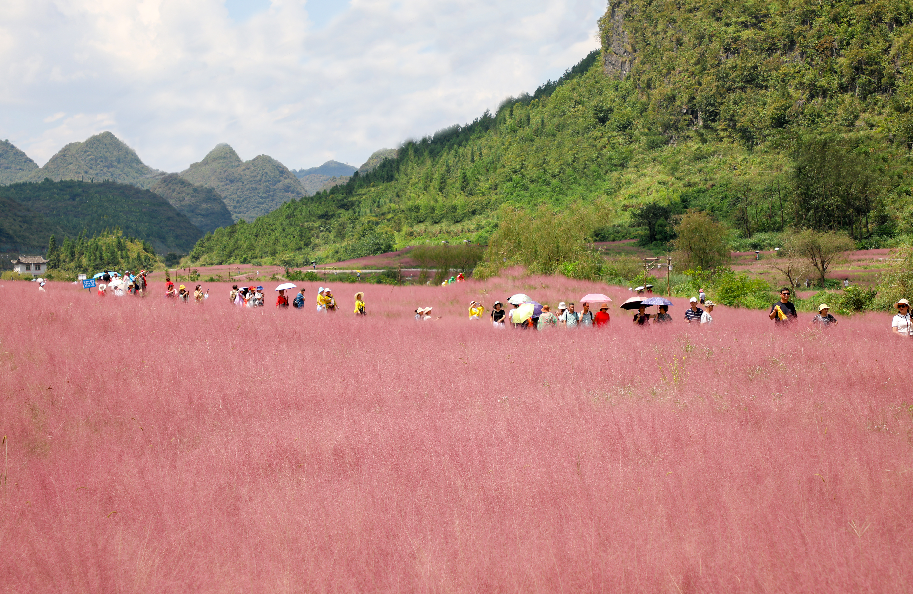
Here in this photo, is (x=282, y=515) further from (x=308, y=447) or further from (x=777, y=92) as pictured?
(x=777, y=92)

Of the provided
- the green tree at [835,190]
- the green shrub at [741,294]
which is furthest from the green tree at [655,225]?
the green shrub at [741,294]

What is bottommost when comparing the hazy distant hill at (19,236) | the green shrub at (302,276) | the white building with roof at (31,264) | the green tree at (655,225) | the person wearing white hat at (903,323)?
the person wearing white hat at (903,323)

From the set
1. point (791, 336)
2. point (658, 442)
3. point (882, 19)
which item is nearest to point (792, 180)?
point (882, 19)

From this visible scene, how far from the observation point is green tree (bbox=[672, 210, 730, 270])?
4256 centimetres

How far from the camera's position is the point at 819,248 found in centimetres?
3750

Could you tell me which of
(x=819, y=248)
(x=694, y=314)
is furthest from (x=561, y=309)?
(x=819, y=248)

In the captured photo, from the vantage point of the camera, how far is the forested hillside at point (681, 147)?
69.4m

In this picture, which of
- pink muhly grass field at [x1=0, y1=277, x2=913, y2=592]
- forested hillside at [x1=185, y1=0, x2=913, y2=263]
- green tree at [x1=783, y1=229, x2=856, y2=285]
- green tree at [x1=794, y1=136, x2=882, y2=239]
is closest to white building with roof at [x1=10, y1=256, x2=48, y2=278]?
forested hillside at [x1=185, y1=0, x2=913, y2=263]

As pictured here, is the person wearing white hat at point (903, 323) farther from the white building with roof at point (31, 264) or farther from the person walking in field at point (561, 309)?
the white building with roof at point (31, 264)

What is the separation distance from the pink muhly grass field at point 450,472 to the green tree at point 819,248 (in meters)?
34.6

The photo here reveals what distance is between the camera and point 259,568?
3803 millimetres

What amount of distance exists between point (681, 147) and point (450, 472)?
407 feet

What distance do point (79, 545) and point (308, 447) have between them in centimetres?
190

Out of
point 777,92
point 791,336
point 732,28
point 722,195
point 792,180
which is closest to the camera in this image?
point 791,336
